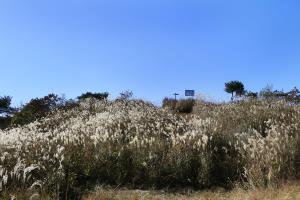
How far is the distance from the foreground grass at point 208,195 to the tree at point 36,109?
1136 cm

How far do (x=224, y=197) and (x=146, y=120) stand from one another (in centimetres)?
565

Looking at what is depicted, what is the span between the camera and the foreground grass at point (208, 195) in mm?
8125

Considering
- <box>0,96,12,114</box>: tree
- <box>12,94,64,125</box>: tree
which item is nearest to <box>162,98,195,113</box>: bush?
<box>12,94,64,125</box>: tree

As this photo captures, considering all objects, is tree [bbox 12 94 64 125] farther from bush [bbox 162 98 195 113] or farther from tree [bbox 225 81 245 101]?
tree [bbox 225 81 245 101]

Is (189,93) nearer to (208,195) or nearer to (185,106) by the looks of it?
(185,106)

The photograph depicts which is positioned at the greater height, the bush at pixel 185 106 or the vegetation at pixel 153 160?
the bush at pixel 185 106

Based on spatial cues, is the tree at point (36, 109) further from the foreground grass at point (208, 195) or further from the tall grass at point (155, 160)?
the foreground grass at point (208, 195)

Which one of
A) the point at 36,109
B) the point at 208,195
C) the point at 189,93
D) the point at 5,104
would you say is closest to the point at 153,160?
the point at 208,195

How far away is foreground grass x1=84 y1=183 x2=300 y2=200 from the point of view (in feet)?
26.7

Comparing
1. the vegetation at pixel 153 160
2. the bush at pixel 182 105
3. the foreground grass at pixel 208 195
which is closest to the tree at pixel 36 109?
the bush at pixel 182 105

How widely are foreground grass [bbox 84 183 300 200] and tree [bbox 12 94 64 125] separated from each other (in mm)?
11360

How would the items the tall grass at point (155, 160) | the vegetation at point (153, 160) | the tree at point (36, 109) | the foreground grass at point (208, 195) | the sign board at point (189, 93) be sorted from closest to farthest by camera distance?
the foreground grass at point (208, 195) → the vegetation at point (153, 160) → the tall grass at point (155, 160) → the tree at point (36, 109) → the sign board at point (189, 93)

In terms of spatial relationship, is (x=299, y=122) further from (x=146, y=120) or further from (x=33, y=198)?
(x=33, y=198)

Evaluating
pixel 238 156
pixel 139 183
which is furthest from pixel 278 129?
pixel 139 183
